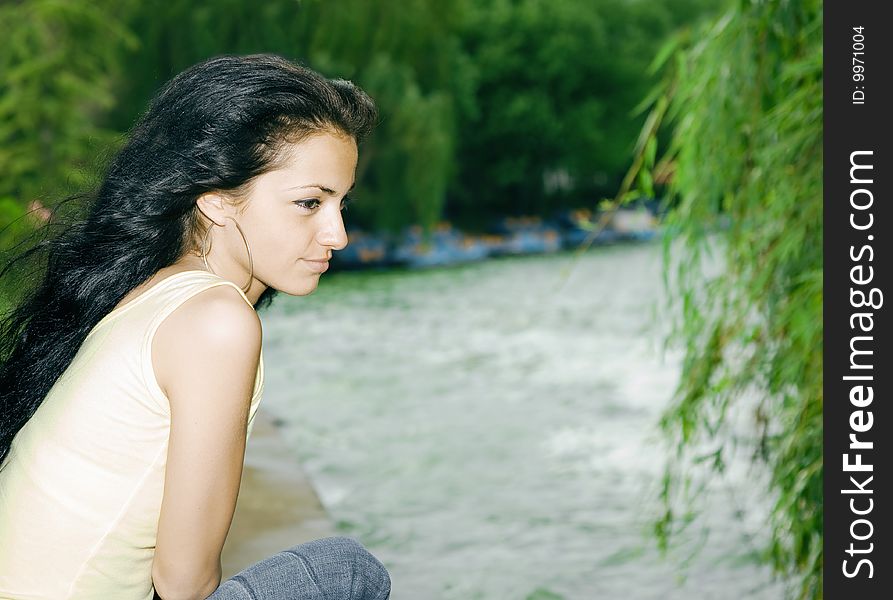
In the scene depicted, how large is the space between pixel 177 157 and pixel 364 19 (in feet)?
36.3

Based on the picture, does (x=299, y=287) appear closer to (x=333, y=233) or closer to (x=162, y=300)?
(x=333, y=233)

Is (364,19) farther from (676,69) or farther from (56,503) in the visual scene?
(56,503)

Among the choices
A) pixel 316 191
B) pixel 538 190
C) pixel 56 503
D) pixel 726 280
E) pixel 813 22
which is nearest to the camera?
pixel 56 503

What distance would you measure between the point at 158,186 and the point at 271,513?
1.78 meters

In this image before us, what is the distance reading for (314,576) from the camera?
1114 millimetres

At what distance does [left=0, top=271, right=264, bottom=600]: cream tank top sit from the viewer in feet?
3.38

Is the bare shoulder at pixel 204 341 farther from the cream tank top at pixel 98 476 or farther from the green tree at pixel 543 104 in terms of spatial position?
the green tree at pixel 543 104

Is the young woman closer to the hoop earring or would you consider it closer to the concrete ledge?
the hoop earring

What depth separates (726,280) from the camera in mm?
2299

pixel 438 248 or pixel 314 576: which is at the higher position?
pixel 314 576
